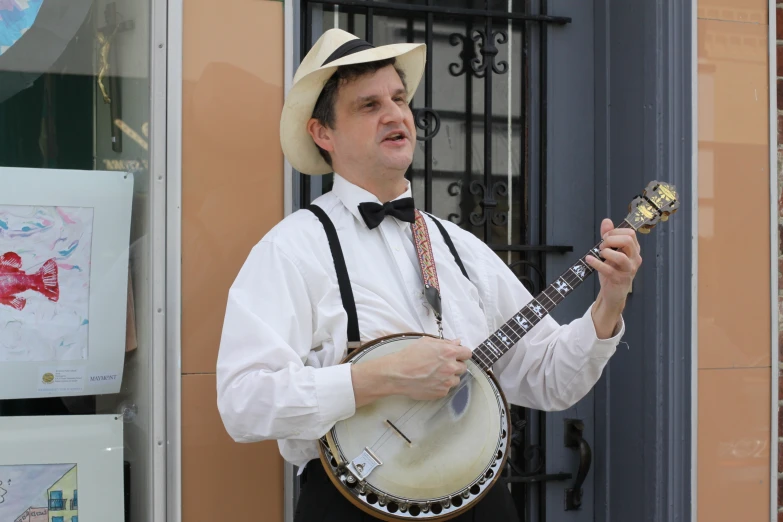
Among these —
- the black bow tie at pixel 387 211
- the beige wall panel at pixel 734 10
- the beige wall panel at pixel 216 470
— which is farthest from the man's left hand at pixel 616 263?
the beige wall panel at pixel 734 10

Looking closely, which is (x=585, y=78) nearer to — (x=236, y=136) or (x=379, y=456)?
(x=236, y=136)

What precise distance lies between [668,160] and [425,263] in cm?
114

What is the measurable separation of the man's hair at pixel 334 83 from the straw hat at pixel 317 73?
2cm

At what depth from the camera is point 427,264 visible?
2.37m

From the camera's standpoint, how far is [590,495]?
130 inches

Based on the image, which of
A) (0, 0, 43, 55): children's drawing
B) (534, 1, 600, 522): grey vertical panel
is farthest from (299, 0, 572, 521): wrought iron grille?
(0, 0, 43, 55): children's drawing

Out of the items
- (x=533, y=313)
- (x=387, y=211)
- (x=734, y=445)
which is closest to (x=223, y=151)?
(x=387, y=211)

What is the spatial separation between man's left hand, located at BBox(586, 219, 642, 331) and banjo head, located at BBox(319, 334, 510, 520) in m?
0.38

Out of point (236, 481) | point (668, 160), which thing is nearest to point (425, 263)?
point (236, 481)

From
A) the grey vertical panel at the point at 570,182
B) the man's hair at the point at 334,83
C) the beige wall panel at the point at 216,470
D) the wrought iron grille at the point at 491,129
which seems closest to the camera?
the man's hair at the point at 334,83

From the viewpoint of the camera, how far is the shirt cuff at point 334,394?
6.74ft

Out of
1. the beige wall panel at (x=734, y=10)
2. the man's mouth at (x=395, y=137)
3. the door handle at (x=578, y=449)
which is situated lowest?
the door handle at (x=578, y=449)

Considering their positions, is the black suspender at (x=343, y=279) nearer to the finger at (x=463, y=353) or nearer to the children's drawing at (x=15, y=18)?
the finger at (x=463, y=353)

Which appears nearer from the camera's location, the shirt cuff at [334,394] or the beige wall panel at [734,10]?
the shirt cuff at [334,394]
